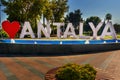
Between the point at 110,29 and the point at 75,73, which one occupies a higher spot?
the point at 110,29

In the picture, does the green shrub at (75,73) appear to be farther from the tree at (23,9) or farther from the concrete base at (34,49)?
the tree at (23,9)

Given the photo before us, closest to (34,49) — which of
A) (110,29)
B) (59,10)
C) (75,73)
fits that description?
(110,29)

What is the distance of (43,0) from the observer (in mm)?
64188

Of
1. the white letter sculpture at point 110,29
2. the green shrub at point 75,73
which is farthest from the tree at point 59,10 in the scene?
the green shrub at point 75,73

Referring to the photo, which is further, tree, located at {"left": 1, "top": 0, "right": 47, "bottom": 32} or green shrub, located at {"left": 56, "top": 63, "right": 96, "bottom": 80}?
tree, located at {"left": 1, "top": 0, "right": 47, "bottom": 32}

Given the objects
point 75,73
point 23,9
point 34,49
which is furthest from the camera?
point 23,9

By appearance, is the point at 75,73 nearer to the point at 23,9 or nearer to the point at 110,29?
the point at 110,29

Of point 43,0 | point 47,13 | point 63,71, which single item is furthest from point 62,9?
point 63,71

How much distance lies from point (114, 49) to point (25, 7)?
38.6 m

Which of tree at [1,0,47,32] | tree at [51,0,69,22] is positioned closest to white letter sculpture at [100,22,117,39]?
tree at [1,0,47,32]

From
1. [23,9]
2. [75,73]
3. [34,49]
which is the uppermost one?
[23,9]

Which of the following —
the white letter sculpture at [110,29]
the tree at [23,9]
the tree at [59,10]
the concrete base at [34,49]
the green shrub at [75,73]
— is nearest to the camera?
the green shrub at [75,73]

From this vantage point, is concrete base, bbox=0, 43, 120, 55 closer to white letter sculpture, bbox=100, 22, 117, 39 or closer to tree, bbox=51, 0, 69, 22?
white letter sculpture, bbox=100, 22, 117, 39

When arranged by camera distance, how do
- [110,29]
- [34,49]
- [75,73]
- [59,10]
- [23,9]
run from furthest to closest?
[59,10]
[23,9]
[110,29]
[34,49]
[75,73]
